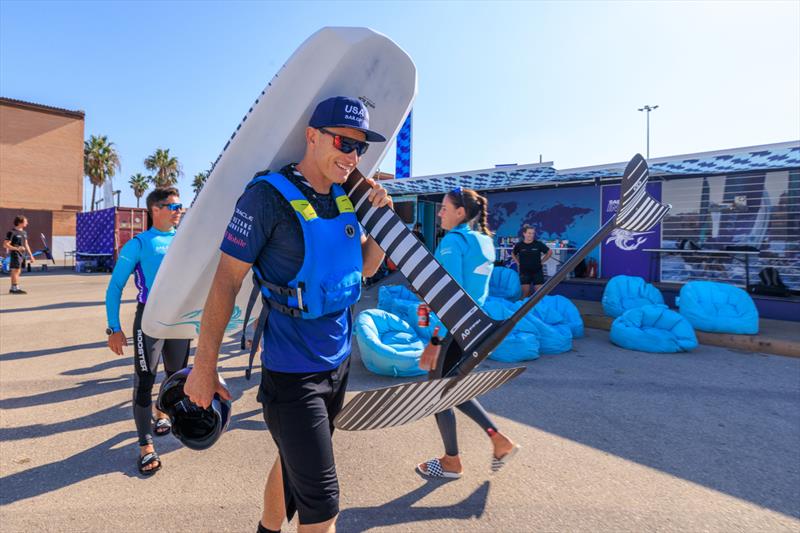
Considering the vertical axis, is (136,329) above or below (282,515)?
above

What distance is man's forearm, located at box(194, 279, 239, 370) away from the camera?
153 cm

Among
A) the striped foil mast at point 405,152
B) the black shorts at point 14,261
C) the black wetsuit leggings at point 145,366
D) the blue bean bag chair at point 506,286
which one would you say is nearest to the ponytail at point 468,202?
the black wetsuit leggings at point 145,366

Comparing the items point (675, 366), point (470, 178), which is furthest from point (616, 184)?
point (675, 366)

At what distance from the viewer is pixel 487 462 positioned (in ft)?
10.6

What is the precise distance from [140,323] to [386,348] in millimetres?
2581

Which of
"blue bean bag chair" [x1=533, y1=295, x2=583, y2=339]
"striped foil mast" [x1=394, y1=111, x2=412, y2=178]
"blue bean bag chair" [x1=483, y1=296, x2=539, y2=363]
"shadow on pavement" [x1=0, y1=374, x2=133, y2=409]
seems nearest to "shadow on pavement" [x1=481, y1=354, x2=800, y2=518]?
"blue bean bag chair" [x1=483, y1=296, x2=539, y2=363]

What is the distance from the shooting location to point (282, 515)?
1907 mm

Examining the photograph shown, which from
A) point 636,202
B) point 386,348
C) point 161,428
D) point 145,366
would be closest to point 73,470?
point 161,428

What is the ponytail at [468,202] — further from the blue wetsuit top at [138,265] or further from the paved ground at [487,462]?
the blue wetsuit top at [138,265]

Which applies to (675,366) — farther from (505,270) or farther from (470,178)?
(470,178)

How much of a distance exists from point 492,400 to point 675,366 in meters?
2.97

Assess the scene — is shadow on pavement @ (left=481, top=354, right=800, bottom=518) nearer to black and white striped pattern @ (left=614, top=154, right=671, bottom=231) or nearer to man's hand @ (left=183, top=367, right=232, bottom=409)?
black and white striped pattern @ (left=614, top=154, right=671, bottom=231)

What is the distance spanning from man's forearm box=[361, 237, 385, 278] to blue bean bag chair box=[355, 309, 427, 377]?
3.04m

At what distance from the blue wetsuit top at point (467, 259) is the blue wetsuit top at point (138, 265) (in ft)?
6.38
